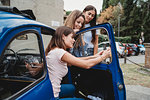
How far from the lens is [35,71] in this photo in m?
1.46

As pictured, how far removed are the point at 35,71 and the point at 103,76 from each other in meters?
1.08

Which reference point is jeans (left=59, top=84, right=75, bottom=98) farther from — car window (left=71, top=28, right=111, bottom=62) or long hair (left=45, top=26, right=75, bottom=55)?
long hair (left=45, top=26, right=75, bottom=55)

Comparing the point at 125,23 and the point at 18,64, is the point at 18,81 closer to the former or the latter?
the point at 18,64

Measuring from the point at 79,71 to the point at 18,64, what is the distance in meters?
1.11

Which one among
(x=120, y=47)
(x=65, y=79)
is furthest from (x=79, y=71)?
(x=120, y=47)

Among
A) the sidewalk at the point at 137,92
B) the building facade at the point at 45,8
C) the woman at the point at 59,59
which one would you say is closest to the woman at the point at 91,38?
the woman at the point at 59,59

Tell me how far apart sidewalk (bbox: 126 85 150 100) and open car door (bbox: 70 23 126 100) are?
1915 millimetres

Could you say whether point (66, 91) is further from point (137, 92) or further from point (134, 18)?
point (134, 18)

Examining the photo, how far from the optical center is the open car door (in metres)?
1.71

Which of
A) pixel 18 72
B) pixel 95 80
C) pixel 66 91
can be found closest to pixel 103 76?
pixel 95 80

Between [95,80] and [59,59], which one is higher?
[59,59]

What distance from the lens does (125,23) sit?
3216 cm

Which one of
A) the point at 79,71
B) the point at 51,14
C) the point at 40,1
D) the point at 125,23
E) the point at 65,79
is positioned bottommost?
the point at 65,79

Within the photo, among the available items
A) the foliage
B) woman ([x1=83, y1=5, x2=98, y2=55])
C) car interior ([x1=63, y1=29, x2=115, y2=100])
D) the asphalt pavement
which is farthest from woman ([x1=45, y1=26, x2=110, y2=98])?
the foliage
